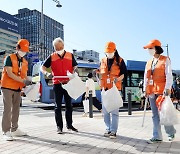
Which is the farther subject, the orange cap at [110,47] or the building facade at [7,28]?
the building facade at [7,28]

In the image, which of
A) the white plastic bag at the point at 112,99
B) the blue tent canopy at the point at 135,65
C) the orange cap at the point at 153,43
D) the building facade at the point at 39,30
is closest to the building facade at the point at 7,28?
the building facade at the point at 39,30

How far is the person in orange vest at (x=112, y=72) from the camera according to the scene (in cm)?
556

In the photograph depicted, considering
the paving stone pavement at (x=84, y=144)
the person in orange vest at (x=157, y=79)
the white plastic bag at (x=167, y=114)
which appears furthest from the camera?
the person in orange vest at (x=157, y=79)

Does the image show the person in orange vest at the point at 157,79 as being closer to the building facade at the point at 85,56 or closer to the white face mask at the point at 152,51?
the white face mask at the point at 152,51

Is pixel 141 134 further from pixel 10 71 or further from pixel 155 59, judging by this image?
pixel 10 71

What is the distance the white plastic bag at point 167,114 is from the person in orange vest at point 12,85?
2601mm

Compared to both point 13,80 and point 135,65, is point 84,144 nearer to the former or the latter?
point 13,80

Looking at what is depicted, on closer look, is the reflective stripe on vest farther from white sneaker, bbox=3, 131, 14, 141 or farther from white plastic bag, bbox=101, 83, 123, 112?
white sneaker, bbox=3, 131, 14, 141

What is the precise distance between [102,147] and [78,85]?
1.55 m

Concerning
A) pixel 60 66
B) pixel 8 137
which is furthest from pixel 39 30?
pixel 8 137

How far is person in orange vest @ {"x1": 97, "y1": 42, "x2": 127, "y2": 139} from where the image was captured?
18.2 ft

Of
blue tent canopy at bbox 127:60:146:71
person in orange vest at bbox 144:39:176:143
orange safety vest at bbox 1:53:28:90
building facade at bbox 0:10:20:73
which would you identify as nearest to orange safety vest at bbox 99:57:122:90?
person in orange vest at bbox 144:39:176:143

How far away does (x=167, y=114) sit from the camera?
479cm

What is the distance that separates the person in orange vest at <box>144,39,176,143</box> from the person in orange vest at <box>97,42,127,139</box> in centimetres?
58
